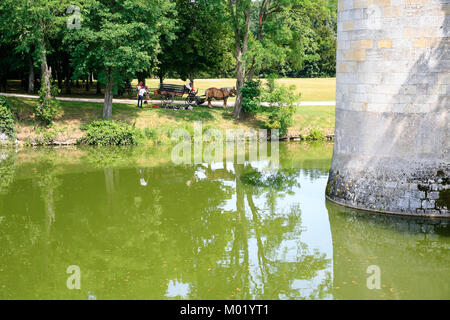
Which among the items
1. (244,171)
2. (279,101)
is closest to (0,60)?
(279,101)

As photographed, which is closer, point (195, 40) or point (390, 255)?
point (390, 255)

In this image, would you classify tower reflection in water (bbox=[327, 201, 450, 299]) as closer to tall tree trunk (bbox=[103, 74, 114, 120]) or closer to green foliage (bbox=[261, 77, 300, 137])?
green foliage (bbox=[261, 77, 300, 137])

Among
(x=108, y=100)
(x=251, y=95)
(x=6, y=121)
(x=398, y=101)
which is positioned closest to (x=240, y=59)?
(x=251, y=95)

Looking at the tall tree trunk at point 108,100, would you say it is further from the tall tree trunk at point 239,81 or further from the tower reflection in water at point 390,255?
the tower reflection in water at point 390,255

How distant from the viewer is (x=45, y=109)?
27.5 metres

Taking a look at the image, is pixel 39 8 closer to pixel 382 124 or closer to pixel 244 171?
pixel 244 171

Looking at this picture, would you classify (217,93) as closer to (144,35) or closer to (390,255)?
(144,35)

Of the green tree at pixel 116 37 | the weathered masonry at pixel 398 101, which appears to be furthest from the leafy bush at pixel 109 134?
the weathered masonry at pixel 398 101

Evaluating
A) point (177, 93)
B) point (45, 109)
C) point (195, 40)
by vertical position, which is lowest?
point (45, 109)

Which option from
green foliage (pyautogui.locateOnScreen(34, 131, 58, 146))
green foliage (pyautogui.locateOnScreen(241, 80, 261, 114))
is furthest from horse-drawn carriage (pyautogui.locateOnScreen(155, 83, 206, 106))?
green foliage (pyautogui.locateOnScreen(34, 131, 58, 146))

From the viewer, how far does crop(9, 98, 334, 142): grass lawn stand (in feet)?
90.7

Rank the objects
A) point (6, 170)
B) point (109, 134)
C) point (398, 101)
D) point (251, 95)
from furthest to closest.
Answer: point (251, 95) < point (109, 134) < point (6, 170) < point (398, 101)

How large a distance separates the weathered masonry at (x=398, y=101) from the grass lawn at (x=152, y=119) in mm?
14436

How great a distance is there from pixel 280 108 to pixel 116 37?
8.74 metres
